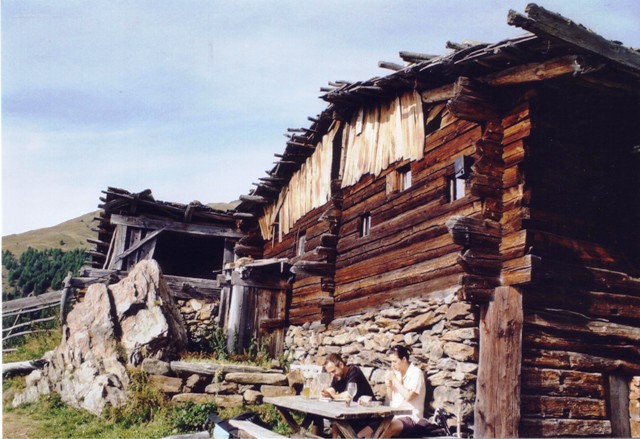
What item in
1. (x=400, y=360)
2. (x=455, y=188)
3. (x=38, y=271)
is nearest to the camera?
(x=400, y=360)

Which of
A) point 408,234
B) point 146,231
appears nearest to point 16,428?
point 408,234

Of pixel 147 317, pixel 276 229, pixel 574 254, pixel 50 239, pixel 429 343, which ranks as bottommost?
pixel 429 343

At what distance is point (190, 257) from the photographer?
67.9 feet

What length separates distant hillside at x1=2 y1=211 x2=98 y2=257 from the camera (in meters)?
44.2

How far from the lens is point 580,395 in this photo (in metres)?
7.90

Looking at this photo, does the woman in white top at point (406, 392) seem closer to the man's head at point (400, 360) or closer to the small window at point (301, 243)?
the man's head at point (400, 360)

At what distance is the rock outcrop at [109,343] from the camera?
10234 millimetres

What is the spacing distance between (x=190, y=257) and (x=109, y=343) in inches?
376

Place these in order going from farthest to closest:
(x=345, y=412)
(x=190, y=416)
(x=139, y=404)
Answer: (x=139, y=404)
(x=190, y=416)
(x=345, y=412)

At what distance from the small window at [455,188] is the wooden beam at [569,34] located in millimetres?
2634

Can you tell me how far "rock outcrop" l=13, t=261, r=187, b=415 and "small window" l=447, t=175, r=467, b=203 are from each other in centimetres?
644

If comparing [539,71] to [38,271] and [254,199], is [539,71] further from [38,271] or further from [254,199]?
[38,271]

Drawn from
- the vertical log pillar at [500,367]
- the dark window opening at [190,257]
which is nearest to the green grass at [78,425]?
the vertical log pillar at [500,367]

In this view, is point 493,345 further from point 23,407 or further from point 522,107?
point 23,407
